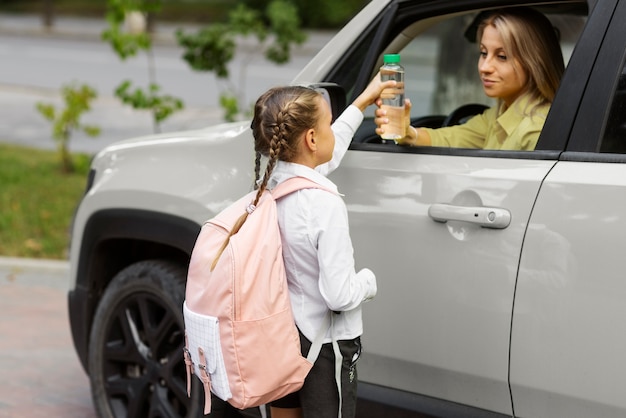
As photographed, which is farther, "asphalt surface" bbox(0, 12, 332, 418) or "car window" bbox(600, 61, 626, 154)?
"asphalt surface" bbox(0, 12, 332, 418)

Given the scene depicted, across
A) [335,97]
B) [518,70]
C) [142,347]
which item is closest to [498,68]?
[518,70]

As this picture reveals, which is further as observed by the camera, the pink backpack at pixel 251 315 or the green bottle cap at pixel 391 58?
the green bottle cap at pixel 391 58

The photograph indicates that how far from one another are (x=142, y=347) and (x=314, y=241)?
4.65 feet

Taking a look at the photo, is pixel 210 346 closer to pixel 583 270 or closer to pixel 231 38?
pixel 583 270

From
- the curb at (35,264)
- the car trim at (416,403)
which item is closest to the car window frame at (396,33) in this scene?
the car trim at (416,403)

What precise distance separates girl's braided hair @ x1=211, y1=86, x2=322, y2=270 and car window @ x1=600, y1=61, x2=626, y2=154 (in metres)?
0.77

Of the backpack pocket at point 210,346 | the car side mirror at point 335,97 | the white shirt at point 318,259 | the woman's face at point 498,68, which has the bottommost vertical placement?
the backpack pocket at point 210,346

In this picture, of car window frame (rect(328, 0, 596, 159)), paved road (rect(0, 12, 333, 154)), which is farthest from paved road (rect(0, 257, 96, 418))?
paved road (rect(0, 12, 333, 154))

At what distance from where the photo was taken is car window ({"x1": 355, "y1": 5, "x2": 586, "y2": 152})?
3.60 meters

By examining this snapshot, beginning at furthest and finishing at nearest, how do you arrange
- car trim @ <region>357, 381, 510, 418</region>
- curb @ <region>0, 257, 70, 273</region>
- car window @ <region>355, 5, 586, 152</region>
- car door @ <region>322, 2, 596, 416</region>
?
curb @ <region>0, 257, 70, 273</region>, car window @ <region>355, 5, 586, 152</region>, car trim @ <region>357, 381, 510, 418</region>, car door @ <region>322, 2, 596, 416</region>

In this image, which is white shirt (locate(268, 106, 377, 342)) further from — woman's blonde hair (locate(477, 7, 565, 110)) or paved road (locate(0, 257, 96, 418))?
paved road (locate(0, 257, 96, 418))

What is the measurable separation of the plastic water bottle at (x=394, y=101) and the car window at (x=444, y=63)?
10.9 inches

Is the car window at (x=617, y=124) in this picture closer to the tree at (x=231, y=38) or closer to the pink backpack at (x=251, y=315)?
the pink backpack at (x=251, y=315)

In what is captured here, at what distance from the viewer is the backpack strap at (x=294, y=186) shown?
2.88 metres
